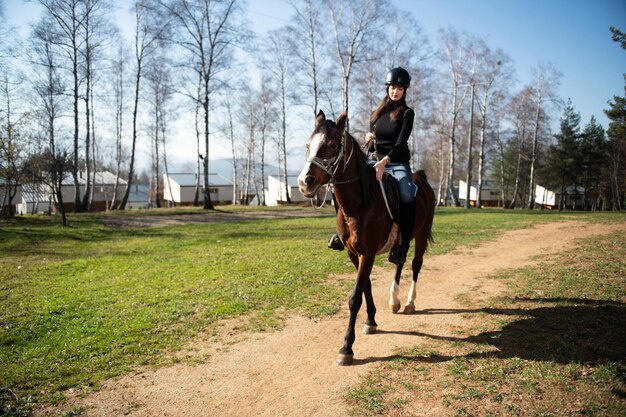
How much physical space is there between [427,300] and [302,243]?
24.7ft

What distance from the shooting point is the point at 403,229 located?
607cm

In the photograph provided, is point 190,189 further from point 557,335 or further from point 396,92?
point 557,335

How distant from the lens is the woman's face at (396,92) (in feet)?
19.8

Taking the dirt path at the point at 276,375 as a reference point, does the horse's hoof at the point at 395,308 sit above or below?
above

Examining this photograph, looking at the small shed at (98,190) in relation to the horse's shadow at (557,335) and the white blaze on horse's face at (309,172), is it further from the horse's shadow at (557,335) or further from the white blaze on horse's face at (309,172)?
the horse's shadow at (557,335)

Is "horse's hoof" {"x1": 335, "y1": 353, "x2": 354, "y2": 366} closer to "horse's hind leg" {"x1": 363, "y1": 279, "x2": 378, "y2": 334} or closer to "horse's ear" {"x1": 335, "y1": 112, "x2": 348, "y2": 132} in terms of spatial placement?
"horse's hind leg" {"x1": 363, "y1": 279, "x2": 378, "y2": 334}

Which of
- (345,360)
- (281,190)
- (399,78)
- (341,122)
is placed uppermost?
(281,190)

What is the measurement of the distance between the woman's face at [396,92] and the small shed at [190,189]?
6255 centimetres

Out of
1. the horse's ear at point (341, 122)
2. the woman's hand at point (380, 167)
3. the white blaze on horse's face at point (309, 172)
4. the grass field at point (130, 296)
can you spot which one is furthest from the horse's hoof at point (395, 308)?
the horse's ear at point (341, 122)

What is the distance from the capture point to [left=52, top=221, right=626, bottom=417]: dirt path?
409 cm

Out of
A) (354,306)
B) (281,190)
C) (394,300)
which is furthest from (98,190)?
(354,306)

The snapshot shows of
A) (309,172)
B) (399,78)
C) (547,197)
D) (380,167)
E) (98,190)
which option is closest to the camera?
(309,172)

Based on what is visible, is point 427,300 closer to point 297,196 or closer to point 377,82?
point 377,82

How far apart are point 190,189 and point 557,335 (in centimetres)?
6808
